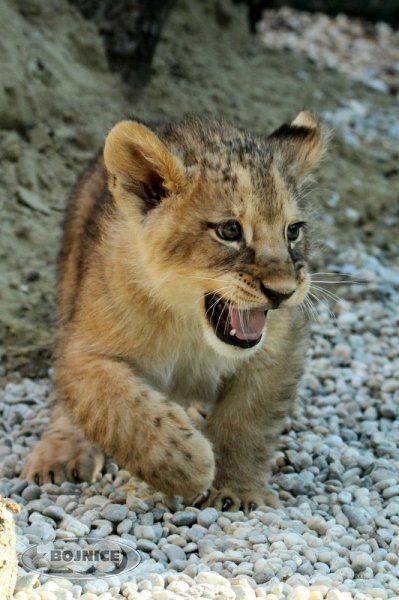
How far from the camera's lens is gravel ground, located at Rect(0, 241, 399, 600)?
14.6ft

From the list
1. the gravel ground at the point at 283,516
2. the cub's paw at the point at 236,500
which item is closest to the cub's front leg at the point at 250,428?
the cub's paw at the point at 236,500

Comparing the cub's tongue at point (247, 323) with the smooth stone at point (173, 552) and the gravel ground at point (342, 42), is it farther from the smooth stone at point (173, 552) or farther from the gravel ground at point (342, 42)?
the gravel ground at point (342, 42)

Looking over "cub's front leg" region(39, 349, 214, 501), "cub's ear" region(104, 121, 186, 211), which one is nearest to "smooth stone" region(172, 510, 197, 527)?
"cub's front leg" region(39, 349, 214, 501)

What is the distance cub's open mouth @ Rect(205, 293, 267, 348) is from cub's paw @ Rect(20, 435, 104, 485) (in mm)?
1269

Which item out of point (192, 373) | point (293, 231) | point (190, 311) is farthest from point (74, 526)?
point (293, 231)

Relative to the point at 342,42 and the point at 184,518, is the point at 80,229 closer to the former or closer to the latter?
the point at 184,518

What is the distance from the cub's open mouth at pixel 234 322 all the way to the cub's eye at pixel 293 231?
0.38 m

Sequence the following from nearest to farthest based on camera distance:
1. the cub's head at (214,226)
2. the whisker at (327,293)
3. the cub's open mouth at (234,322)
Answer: the cub's head at (214,226)
the cub's open mouth at (234,322)
the whisker at (327,293)

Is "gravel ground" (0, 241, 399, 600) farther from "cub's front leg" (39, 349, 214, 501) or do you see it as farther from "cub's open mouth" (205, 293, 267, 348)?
"cub's open mouth" (205, 293, 267, 348)

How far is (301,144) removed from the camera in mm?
5828

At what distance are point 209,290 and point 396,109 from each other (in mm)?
8467

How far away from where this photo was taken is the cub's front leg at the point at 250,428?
570 cm

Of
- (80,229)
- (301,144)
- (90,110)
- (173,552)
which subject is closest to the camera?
(173,552)

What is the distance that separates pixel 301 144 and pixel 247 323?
116 cm
